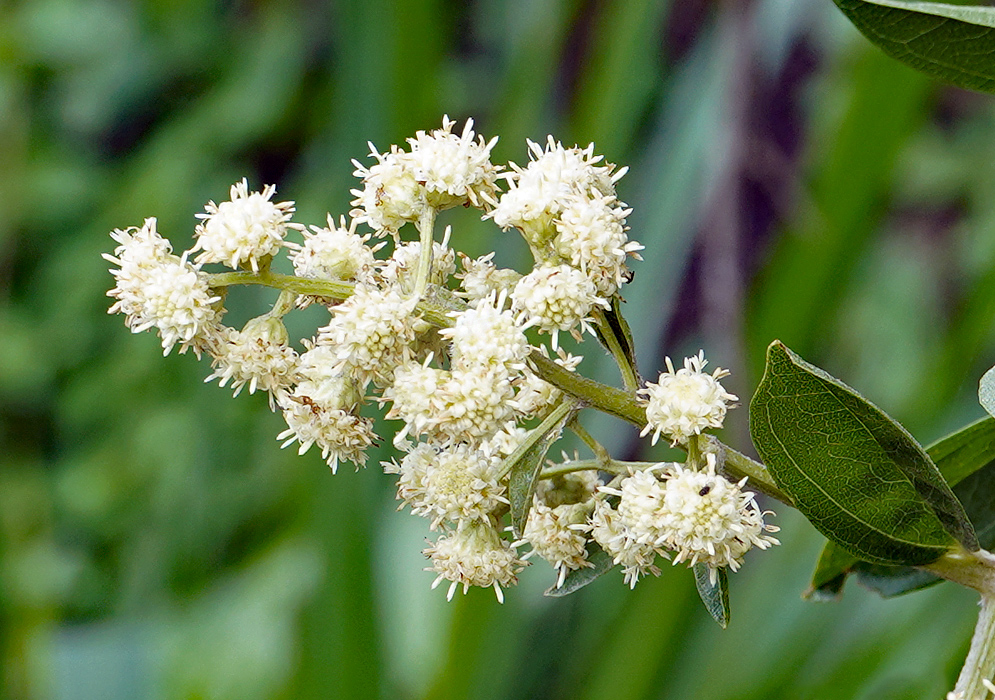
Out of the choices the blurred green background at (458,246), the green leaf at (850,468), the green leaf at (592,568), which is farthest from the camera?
the blurred green background at (458,246)

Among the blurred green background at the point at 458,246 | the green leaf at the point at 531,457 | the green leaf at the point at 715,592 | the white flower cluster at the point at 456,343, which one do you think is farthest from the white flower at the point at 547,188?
the blurred green background at the point at 458,246

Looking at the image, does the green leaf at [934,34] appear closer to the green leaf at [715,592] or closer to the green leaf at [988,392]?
the green leaf at [988,392]

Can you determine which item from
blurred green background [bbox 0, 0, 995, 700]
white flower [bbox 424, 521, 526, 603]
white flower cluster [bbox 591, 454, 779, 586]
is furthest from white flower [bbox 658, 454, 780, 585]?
blurred green background [bbox 0, 0, 995, 700]

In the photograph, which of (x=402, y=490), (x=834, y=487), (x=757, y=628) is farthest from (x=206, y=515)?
(x=834, y=487)

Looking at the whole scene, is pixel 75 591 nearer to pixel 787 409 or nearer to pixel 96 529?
pixel 96 529

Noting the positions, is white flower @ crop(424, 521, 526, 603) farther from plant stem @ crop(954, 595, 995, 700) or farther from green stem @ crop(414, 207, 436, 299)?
plant stem @ crop(954, 595, 995, 700)

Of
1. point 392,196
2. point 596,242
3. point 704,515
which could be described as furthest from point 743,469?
point 392,196
